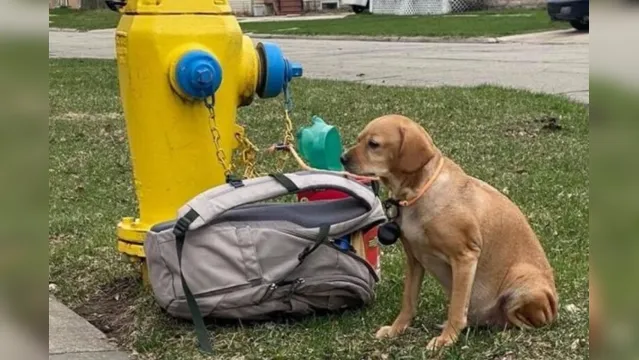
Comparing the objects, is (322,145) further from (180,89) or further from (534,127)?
(534,127)

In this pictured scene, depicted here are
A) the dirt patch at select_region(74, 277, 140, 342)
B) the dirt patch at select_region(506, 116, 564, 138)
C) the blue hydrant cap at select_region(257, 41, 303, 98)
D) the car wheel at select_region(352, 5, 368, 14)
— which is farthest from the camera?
the car wheel at select_region(352, 5, 368, 14)

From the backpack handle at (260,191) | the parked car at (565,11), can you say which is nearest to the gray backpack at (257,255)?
the backpack handle at (260,191)

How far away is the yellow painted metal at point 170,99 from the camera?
3.85 metres

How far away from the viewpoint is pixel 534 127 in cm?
812

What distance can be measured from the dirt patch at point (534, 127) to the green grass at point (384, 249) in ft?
0.06

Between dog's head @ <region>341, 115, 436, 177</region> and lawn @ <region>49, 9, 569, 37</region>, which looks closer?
dog's head @ <region>341, 115, 436, 177</region>

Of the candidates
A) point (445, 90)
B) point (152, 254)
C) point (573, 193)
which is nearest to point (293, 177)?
point (152, 254)

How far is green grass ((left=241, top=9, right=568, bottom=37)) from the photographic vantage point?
21.8 metres

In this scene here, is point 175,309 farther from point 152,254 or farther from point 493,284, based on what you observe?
point 493,284

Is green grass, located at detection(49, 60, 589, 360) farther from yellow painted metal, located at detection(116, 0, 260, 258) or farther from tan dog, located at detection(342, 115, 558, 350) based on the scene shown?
yellow painted metal, located at detection(116, 0, 260, 258)

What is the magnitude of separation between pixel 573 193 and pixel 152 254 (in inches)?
119

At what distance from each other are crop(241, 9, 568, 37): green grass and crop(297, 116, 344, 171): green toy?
17.0 meters

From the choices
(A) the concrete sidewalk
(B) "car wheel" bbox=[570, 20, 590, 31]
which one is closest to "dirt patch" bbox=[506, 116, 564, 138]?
(A) the concrete sidewalk
